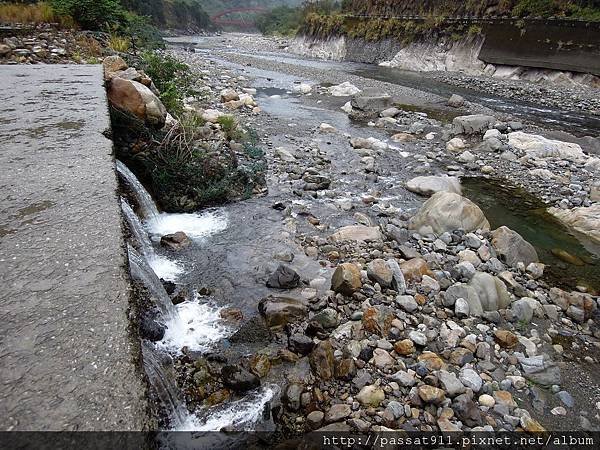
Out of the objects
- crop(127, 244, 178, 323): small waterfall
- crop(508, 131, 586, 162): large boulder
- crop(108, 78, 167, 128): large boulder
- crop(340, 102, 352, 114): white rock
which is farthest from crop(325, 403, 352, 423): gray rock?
crop(340, 102, 352, 114): white rock

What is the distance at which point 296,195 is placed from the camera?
6477 millimetres

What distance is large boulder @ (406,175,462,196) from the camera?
6.77 meters

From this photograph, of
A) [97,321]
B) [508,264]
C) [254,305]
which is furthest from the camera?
[508,264]

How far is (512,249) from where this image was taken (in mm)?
4750

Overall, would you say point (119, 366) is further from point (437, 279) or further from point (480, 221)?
point (480, 221)

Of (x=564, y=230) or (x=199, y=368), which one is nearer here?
(x=199, y=368)

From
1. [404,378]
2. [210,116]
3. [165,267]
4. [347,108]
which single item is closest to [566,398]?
[404,378]

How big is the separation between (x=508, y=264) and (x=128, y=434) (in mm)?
4762

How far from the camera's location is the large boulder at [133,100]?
538 centimetres

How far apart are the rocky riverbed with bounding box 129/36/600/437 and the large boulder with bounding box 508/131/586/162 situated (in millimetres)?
1228

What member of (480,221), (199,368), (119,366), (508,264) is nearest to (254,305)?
(199,368)

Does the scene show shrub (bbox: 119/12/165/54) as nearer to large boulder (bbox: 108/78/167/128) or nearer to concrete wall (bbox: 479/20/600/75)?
large boulder (bbox: 108/78/167/128)

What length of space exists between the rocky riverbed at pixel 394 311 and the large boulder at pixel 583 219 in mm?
29

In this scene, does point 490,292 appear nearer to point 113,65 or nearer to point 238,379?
point 238,379
